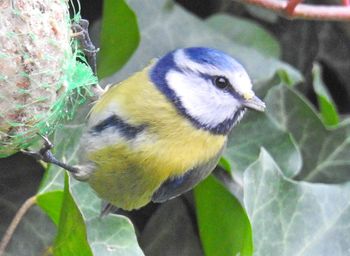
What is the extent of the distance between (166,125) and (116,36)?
0.70 ft

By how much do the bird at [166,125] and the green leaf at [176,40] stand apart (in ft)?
0.87

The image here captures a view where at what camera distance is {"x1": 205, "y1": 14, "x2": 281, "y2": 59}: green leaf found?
1555 mm

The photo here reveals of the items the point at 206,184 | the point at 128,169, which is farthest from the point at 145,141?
the point at 206,184

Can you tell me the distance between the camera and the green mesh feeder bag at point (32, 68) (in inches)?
36.0

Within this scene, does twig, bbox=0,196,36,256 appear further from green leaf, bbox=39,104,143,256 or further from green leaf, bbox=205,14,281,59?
green leaf, bbox=205,14,281,59

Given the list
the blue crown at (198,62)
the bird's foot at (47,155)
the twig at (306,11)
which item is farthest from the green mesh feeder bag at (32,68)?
the twig at (306,11)

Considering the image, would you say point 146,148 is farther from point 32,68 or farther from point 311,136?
point 311,136

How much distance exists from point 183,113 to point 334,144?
Result: 435mm

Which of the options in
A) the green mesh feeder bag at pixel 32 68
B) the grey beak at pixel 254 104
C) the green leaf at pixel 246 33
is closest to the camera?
the green mesh feeder bag at pixel 32 68

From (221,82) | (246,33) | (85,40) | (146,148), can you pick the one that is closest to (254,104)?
(221,82)

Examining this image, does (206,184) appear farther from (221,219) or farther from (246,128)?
(246,128)

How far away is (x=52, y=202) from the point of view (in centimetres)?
113

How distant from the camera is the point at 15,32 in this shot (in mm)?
915

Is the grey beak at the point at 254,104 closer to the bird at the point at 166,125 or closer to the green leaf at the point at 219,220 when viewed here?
the bird at the point at 166,125
